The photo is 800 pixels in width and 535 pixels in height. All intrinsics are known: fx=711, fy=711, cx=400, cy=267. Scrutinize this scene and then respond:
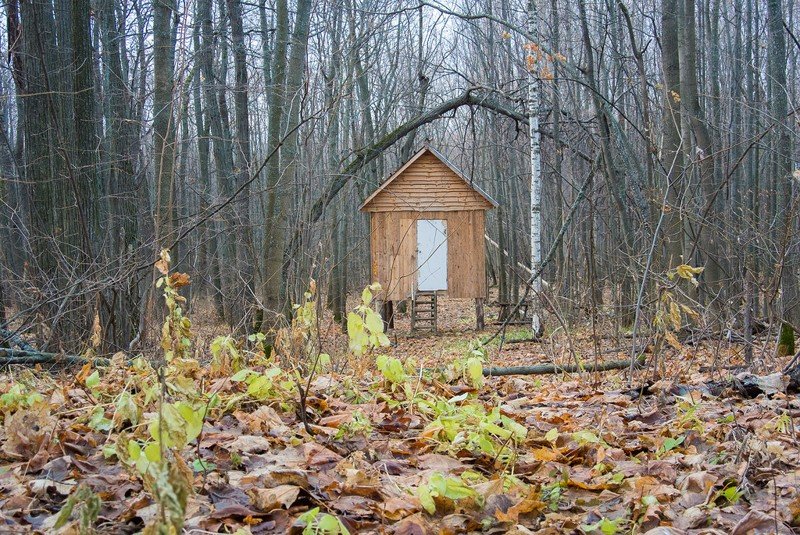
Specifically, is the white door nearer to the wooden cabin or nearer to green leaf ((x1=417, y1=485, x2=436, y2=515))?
the wooden cabin

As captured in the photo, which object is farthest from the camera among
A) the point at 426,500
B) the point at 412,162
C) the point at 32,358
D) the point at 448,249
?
the point at 448,249

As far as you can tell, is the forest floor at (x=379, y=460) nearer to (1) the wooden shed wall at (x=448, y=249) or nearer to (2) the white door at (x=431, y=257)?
(1) the wooden shed wall at (x=448, y=249)

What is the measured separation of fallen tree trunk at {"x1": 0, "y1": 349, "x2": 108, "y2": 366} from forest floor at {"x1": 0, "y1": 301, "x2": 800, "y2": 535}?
3.72ft

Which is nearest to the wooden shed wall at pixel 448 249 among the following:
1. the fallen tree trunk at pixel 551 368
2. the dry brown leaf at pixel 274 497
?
the fallen tree trunk at pixel 551 368

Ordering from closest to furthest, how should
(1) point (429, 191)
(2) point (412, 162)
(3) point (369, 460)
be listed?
1. (3) point (369, 460)
2. (2) point (412, 162)
3. (1) point (429, 191)

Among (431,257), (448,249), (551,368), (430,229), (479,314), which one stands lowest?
(479,314)

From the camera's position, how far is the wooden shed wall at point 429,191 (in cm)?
2020

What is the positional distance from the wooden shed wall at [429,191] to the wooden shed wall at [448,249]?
21cm

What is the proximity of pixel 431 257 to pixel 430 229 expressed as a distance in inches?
33.9

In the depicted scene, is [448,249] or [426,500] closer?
[426,500]

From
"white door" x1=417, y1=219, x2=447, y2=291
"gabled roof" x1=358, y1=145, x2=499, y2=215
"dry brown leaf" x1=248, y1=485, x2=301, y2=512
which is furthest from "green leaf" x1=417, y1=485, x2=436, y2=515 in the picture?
"white door" x1=417, y1=219, x2=447, y2=291

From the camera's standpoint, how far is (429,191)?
20422mm

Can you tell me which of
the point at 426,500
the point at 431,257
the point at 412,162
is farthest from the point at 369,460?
the point at 431,257

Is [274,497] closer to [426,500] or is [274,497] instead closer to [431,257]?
[426,500]
